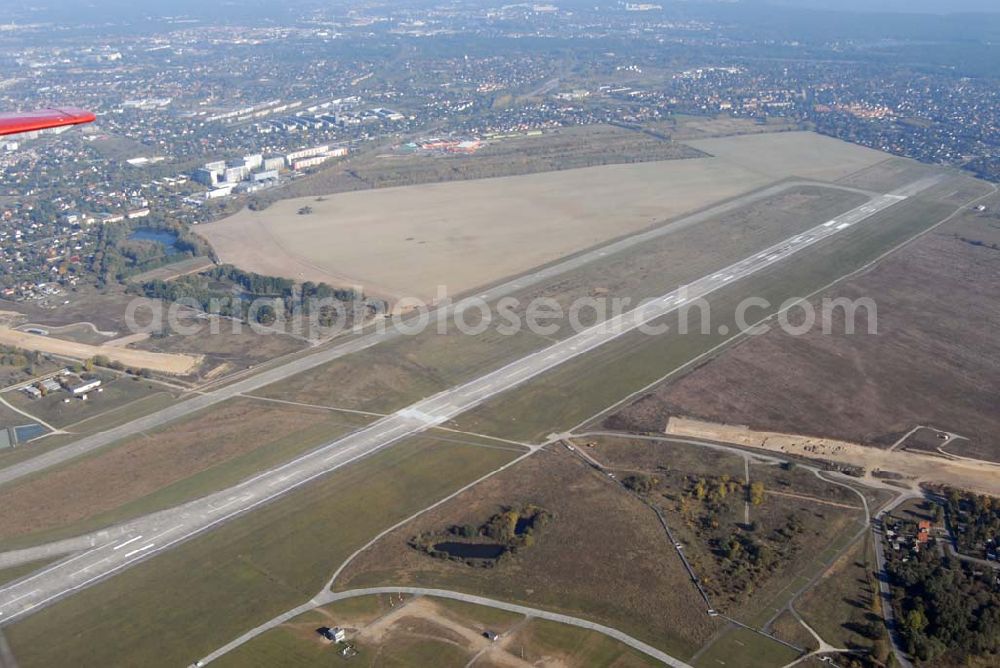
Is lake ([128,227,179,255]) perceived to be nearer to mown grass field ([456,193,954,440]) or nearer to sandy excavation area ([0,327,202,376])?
sandy excavation area ([0,327,202,376])

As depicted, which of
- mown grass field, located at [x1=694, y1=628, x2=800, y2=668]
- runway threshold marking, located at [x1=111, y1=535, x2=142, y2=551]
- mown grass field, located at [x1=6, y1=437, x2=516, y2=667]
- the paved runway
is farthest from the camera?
runway threshold marking, located at [x1=111, y1=535, x2=142, y2=551]

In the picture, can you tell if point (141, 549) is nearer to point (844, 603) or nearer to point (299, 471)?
point (299, 471)

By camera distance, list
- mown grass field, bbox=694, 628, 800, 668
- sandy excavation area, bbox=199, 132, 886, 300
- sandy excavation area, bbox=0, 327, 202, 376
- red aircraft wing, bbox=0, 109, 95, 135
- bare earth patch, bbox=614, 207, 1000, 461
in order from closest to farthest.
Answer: mown grass field, bbox=694, 628, 800, 668 < red aircraft wing, bbox=0, 109, 95, 135 < bare earth patch, bbox=614, 207, 1000, 461 < sandy excavation area, bbox=0, 327, 202, 376 < sandy excavation area, bbox=199, 132, 886, 300

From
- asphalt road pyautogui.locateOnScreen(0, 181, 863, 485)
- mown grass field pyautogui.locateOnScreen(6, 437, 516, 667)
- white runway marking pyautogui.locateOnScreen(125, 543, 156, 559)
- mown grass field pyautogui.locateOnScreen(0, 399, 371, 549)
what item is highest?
asphalt road pyautogui.locateOnScreen(0, 181, 863, 485)

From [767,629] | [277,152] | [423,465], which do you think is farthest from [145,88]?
[767,629]

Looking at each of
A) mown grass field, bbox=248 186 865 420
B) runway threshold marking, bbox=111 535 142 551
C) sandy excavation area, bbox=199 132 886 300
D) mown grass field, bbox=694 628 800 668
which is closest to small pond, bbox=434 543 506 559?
mown grass field, bbox=694 628 800 668

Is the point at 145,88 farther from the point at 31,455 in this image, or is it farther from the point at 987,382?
the point at 987,382

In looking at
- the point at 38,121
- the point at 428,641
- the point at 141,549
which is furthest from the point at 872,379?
the point at 38,121
